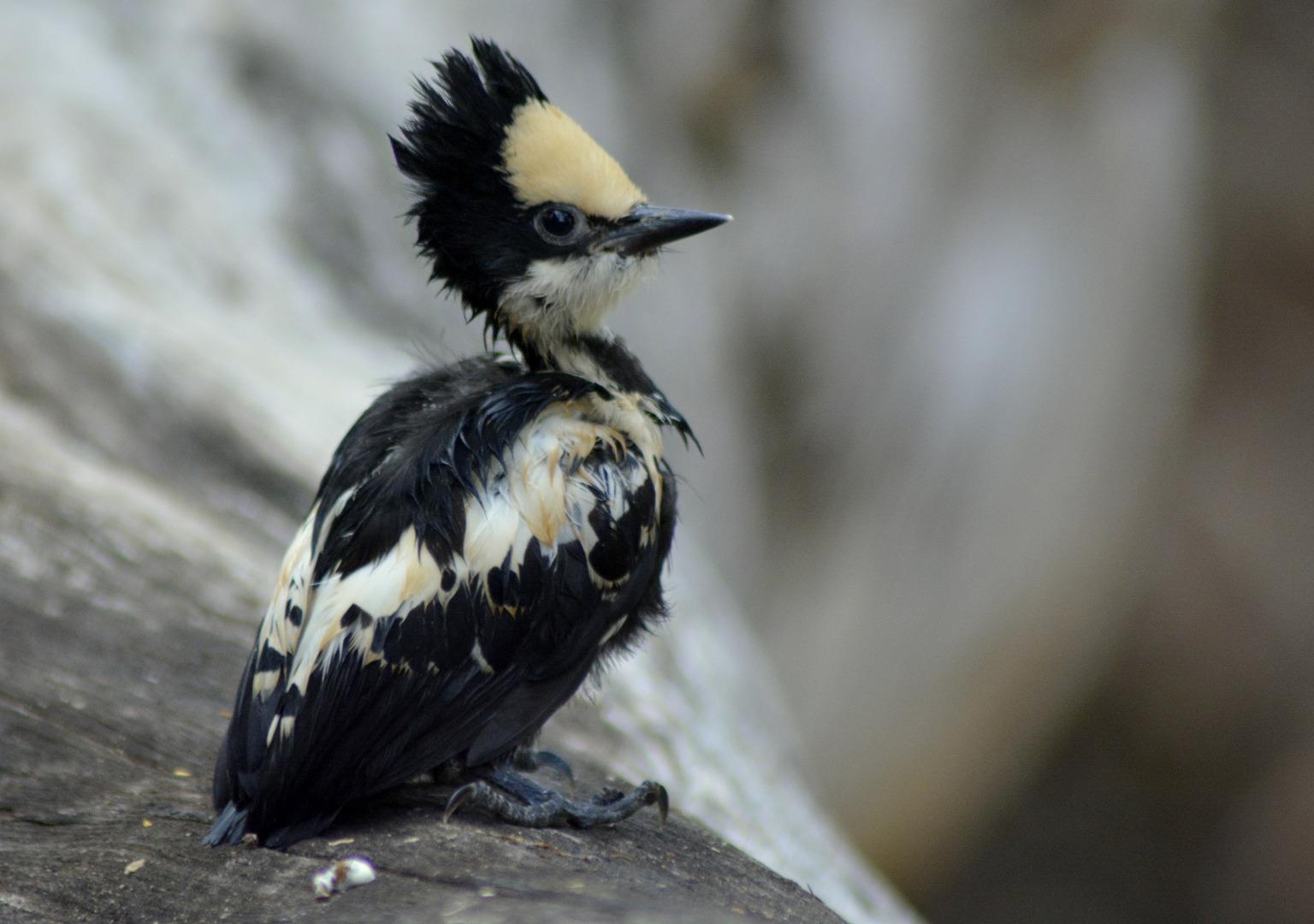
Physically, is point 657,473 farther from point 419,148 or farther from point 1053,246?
point 1053,246

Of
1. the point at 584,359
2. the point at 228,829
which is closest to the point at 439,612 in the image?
the point at 228,829

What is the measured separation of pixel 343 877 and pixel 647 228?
1256 millimetres

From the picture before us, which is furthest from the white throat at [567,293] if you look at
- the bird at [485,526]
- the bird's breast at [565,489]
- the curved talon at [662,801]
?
the curved talon at [662,801]

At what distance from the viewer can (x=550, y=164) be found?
8.07 feet

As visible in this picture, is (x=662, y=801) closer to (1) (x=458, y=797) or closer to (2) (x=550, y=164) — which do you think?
(1) (x=458, y=797)

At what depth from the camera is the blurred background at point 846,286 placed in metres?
3.93

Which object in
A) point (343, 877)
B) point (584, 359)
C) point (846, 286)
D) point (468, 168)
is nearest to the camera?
point (343, 877)

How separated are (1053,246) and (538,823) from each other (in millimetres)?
4287

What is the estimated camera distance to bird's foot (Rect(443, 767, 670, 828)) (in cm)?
209

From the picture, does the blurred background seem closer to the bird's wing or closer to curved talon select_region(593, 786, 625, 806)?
the bird's wing

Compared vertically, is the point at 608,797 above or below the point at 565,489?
below

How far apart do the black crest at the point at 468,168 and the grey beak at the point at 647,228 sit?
0.17 meters

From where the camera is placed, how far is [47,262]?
3580mm

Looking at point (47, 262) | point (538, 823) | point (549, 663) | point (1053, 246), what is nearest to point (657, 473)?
point (549, 663)
